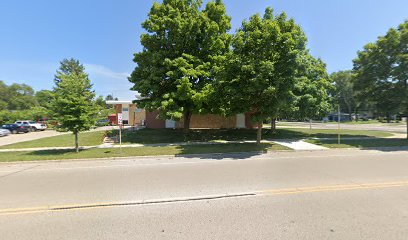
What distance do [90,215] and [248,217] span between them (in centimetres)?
305

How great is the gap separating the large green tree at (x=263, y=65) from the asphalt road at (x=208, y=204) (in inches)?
214

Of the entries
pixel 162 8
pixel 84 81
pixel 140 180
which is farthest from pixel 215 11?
pixel 140 180

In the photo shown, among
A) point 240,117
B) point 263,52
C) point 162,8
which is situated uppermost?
point 162,8

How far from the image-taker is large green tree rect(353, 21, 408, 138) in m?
16.2

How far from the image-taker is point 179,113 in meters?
16.4

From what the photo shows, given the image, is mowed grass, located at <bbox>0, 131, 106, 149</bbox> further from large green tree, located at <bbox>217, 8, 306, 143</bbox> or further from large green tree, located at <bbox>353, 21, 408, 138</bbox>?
large green tree, located at <bbox>353, 21, 408, 138</bbox>

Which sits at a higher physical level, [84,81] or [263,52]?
[263,52]

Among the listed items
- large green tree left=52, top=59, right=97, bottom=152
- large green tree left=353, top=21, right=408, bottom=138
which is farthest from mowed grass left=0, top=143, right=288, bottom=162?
large green tree left=353, top=21, right=408, bottom=138

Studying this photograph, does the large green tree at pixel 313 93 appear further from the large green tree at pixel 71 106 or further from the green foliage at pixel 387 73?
the large green tree at pixel 71 106

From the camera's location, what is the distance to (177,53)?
1816 cm

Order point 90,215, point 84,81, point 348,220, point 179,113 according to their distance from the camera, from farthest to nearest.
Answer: point 179,113
point 84,81
point 90,215
point 348,220

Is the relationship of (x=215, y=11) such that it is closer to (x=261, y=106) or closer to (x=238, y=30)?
(x=238, y=30)

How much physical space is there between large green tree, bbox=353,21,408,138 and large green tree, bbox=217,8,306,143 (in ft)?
28.6

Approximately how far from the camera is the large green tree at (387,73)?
1625 centimetres
